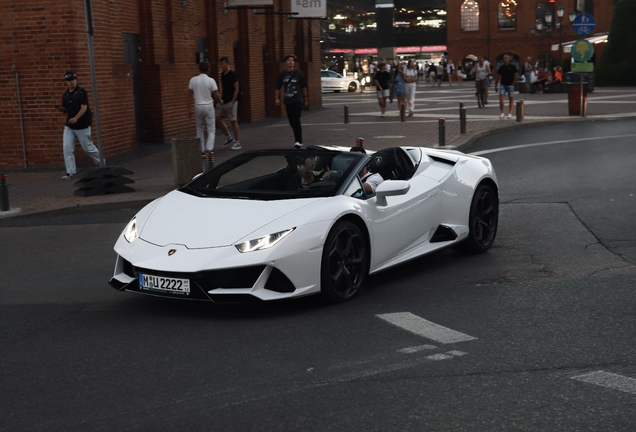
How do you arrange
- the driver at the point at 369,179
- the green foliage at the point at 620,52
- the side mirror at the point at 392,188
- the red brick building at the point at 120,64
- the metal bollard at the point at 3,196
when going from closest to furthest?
1. the side mirror at the point at 392,188
2. the driver at the point at 369,179
3. the metal bollard at the point at 3,196
4. the red brick building at the point at 120,64
5. the green foliage at the point at 620,52

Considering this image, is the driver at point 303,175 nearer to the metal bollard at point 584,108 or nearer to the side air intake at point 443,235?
the side air intake at point 443,235

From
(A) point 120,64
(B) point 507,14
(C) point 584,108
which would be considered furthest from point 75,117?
(B) point 507,14

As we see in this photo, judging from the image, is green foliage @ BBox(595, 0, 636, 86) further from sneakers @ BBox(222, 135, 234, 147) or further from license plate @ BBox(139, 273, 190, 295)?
license plate @ BBox(139, 273, 190, 295)

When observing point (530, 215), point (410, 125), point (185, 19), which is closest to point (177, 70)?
point (185, 19)

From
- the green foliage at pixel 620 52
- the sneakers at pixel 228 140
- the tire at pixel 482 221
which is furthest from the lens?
the green foliage at pixel 620 52

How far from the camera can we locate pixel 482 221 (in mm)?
8852

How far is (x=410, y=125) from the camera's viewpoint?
2611 cm

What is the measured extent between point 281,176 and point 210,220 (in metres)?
0.96

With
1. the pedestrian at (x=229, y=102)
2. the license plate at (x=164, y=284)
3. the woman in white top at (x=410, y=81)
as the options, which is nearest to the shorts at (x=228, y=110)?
the pedestrian at (x=229, y=102)

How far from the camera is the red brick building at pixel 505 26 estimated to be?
86188 millimetres

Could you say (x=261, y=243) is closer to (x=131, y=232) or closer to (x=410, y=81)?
(x=131, y=232)

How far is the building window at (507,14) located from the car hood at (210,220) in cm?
8595

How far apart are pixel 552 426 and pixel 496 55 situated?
290 ft

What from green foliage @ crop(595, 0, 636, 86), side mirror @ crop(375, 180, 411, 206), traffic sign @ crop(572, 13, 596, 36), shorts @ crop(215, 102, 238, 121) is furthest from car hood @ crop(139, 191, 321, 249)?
green foliage @ crop(595, 0, 636, 86)
